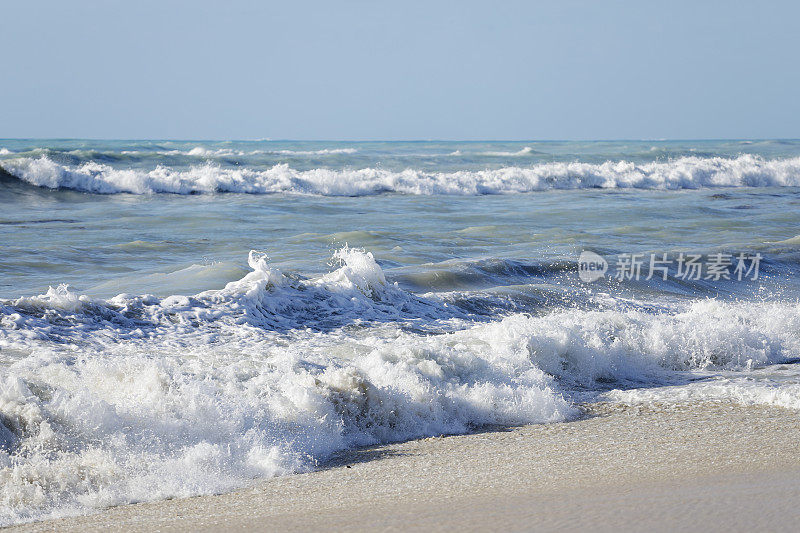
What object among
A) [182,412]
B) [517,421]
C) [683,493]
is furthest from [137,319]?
[683,493]

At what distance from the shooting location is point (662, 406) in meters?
5.85

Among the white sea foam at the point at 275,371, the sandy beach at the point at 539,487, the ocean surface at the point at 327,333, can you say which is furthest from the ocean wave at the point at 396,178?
the sandy beach at the point at 539,487

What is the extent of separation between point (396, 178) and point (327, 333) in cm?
1966

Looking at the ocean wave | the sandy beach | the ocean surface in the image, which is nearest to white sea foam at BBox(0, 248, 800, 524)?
the ocean surface

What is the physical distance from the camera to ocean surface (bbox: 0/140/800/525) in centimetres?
451

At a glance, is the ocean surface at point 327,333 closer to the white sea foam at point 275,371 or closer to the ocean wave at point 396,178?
the white sea foam at point 275,371

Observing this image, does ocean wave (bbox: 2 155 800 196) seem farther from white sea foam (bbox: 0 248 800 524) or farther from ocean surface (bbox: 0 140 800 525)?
white sea foam (bbox: 0 248 800 524)

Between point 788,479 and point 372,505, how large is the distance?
2.06 m

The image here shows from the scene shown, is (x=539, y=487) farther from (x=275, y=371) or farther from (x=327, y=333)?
(x=327, y=333)

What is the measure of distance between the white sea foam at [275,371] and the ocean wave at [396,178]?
51.0 ft

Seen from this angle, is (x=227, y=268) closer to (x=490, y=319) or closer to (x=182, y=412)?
(x=490, y=319)

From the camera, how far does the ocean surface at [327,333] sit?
451 cm

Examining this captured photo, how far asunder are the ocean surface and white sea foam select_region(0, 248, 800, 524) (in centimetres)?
2

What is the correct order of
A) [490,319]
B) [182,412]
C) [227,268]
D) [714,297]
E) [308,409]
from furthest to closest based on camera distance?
[714,297]
[227,268]
[490,319]
[308,409]
[182,412]
